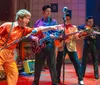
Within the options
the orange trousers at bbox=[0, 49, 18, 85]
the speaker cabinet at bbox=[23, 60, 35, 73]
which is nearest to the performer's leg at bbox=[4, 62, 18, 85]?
the orange trousers at bbox=[0, 49, 18, 85]

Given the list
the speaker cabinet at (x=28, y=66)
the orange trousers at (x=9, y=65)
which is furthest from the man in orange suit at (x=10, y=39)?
the speaker cabinet at (x=28, y=66)

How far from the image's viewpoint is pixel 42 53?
19.1 ft

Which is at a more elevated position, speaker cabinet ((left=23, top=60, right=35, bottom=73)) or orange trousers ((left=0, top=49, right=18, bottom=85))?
orange trousers ((left=0, top=49, right=18, bottom=85))

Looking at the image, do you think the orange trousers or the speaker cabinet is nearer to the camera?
the orange trousers

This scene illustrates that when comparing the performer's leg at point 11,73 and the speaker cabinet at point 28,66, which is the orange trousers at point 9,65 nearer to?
the performer's leg at point 11,73

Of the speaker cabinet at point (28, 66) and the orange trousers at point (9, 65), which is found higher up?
the orange trousers at point (9, 65)

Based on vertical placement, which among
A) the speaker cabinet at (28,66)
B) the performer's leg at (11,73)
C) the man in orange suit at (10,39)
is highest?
the man in orange suit at (10,39)

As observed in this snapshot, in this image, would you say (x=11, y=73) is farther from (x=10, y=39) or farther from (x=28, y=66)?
(x=28, y=66)

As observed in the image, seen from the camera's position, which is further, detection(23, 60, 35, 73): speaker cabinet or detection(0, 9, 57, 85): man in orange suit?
detection(23, 60, 35, 73): speaker cabinet

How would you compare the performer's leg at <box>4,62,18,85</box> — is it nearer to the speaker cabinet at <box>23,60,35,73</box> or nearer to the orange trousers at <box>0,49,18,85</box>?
the orange trousers at <box>0,49,18,85</box>

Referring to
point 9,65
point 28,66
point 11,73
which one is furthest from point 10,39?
point 28,66

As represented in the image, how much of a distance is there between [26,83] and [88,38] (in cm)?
195

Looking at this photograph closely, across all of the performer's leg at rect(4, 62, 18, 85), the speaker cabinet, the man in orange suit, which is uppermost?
the man in orange suit

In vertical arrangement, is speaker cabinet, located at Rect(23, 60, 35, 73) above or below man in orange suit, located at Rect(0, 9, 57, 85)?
below
